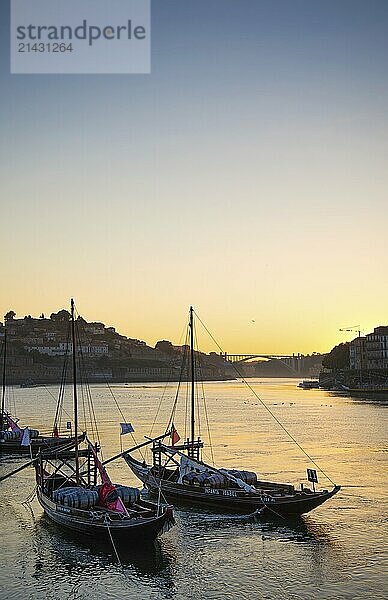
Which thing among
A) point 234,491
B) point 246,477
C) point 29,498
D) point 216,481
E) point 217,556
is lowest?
point 217,556

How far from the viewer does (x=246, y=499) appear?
2967 cm

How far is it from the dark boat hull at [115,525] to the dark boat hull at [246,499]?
2.84 meters

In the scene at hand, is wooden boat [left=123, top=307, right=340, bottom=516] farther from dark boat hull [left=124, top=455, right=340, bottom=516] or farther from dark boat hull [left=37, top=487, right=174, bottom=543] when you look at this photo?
dark boat hull [left=37, top=487, right=174, bottom=543]

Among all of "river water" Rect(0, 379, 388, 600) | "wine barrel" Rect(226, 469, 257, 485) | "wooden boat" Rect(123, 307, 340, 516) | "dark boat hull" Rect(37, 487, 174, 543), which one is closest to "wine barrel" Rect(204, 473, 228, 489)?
"wooden boat" Rect(123, 307, 340, 516)

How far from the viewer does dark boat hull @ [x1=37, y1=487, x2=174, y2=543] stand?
2420 cm

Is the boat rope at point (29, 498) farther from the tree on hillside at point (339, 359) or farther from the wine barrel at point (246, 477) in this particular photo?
the tree on hillside at point (339, 359)

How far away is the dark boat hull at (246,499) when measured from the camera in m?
28.6

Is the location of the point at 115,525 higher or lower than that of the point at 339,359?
lower

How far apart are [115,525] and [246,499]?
22.6 ft

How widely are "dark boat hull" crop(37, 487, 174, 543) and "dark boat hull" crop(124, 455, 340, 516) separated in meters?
2.84

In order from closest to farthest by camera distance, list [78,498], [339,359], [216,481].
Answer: [78,498] → [216,481] → [339,359]

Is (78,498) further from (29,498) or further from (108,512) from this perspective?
(29,498)

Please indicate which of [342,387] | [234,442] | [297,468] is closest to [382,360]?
[342,387]

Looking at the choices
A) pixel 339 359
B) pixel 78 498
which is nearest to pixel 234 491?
pixel 78 498
